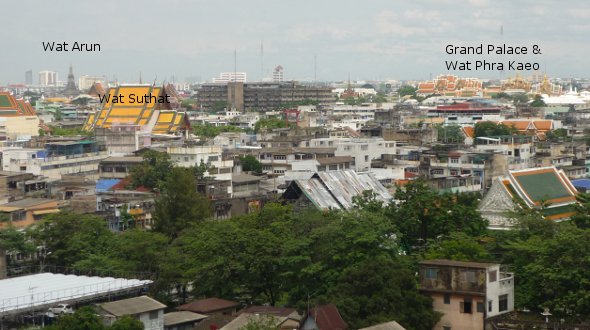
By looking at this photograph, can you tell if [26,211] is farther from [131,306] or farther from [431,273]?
[431,273]

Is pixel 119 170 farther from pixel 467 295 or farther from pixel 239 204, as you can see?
pixel 467 295

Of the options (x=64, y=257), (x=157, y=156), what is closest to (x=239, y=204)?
(x=157, y=156)

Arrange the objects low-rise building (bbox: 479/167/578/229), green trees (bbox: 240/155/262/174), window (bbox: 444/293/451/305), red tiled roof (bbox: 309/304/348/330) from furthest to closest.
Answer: green trees (bbox: 240/155/262/174), low-rise building (bbox: 479/167/578/229), window (bbox: 444/293/451/305), red tiled roof (bbox: 309/304/348/330)

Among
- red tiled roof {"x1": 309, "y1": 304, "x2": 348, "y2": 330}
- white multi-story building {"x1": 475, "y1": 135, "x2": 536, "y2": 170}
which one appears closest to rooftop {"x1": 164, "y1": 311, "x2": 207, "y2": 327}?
red tiled roof {"x1": 309, "y1": 304, "x2": 348, "y2": 330}

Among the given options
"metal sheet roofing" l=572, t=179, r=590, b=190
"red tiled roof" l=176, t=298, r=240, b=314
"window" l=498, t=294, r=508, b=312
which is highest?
"metal sheet roofing" l=572, t=179, r=590, b=190

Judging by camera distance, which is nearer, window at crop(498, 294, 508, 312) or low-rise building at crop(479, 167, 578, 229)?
window at crop(498, 294, 508, 312)

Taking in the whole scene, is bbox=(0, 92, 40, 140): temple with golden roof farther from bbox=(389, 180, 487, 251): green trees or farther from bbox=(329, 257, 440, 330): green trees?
bbox=(329, 257, 440, 330): green trees

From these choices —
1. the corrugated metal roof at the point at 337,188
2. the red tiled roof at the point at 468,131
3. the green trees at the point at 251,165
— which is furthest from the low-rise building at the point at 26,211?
the red tiled roof at the point at 468,131
